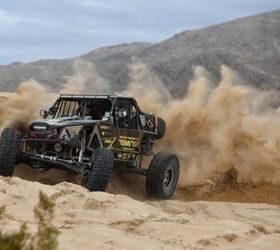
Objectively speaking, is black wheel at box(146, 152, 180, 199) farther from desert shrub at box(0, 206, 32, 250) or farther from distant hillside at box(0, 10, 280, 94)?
distant hillside at box(0, 10, 280, 94)

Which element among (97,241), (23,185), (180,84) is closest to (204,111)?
(23,185)

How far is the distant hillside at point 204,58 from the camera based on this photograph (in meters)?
58.1

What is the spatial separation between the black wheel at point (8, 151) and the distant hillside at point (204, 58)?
133 feet

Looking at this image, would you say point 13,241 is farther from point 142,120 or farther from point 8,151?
point 142,120

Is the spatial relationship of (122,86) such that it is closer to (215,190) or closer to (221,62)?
(221,62)

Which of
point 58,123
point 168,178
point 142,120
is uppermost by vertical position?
point 142,120

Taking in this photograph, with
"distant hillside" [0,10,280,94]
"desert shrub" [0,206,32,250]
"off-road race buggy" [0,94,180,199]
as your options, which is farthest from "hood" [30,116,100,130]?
"distant hillside" [0,10,280,94]

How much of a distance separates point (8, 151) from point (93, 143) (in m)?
1.43

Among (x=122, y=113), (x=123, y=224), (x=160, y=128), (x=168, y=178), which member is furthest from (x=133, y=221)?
(x=160, y=128)

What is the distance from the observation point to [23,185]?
31.6 ft

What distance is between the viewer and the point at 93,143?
11.9 m

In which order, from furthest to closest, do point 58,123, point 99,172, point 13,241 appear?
point 58,123
point 99,172
point 13,241

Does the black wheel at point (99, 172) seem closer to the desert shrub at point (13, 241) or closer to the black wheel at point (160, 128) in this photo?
the black wheel at point (160, 128)

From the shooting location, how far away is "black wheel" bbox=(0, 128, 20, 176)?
1125 centimetres
